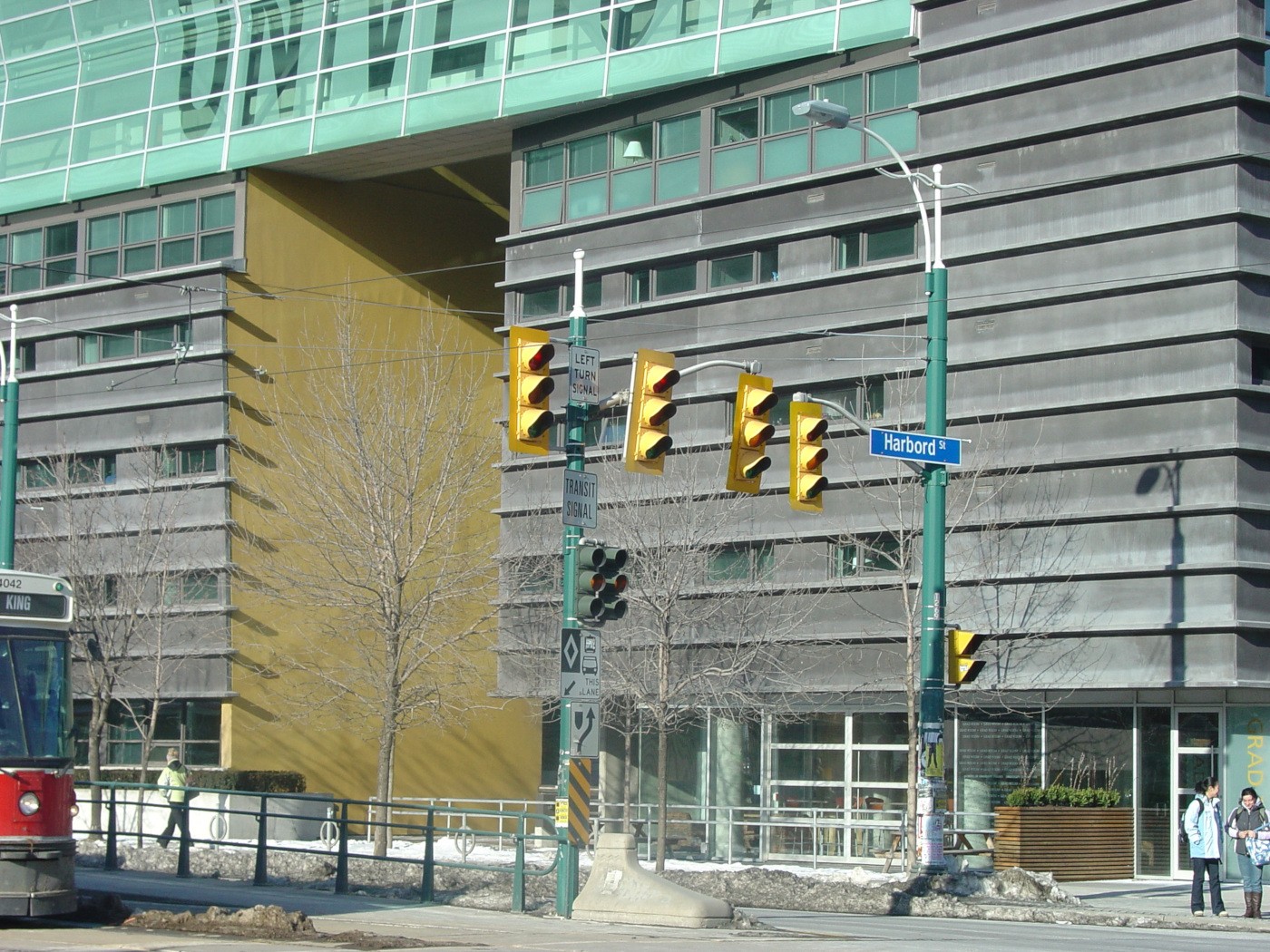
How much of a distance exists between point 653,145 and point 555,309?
4.21 metres

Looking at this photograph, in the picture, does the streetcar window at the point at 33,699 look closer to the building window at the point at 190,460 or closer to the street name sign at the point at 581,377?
the street name sign at the point at 581,377

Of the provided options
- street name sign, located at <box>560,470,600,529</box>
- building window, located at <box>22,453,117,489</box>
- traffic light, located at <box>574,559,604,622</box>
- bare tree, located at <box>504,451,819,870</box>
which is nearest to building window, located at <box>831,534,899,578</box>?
bare tree, located at <box>504,451,819,870</box>

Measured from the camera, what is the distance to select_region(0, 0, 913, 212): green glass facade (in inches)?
1411

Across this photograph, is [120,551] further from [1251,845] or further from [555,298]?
[1251,845]

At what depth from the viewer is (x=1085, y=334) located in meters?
30.6

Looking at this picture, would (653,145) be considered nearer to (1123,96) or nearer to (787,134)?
(787,134)

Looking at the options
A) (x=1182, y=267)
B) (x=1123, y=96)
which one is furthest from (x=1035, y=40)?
(x=1182, y=267)

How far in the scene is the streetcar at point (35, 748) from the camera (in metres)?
15.0

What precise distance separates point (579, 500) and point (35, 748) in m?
6.33

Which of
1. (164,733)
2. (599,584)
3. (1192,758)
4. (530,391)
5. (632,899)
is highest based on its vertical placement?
(530,391)

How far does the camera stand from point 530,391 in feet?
56.7

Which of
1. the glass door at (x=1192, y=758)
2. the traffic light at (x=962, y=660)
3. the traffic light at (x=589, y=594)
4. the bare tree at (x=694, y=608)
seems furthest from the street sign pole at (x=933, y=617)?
the glass door at (x=1192, y=758)

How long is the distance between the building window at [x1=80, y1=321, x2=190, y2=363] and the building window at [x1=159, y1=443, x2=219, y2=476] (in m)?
2.44

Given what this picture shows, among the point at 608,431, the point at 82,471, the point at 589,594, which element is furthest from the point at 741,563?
the point at 82,471
